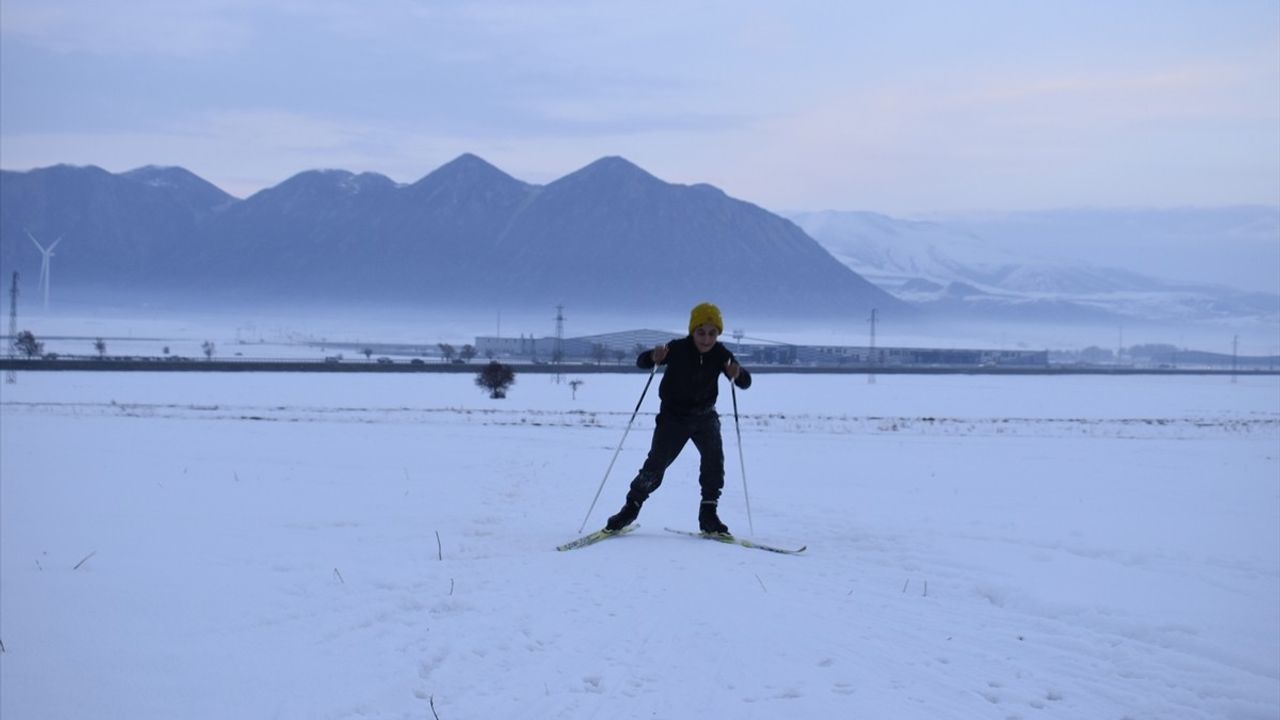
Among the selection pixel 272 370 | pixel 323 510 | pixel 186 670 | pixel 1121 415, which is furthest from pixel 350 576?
pixel 272 370

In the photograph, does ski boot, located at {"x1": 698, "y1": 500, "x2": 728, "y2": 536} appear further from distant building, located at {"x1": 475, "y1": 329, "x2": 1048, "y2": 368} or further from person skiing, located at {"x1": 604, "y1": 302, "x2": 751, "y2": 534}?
distant building, located at {"x1": 475, "y1": 329, "x2": 1048, "y2": 368}

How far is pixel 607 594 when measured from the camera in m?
7.48

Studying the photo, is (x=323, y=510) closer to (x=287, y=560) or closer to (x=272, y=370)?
(x=287, y=560)

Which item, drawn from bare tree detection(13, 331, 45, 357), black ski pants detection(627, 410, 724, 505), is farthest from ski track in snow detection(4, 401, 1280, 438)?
bare tree detection(13, 331, 45, 357)

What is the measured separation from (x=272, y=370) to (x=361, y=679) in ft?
251

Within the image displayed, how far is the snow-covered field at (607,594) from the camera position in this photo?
592 centimetres

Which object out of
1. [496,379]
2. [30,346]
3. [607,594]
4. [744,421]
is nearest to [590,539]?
[607,594]

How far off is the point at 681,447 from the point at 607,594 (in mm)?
2443

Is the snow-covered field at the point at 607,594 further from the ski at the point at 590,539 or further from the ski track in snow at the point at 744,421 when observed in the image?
the ski track in snow at the point at 744,421

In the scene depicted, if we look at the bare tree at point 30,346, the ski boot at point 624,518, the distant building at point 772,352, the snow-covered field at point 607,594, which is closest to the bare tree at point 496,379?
the snow-covered field at point 607,594

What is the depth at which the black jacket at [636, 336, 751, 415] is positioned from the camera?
9.68 metres

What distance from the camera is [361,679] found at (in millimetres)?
5992

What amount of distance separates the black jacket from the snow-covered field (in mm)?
1247

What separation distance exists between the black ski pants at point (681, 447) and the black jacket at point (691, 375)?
0.32ft
